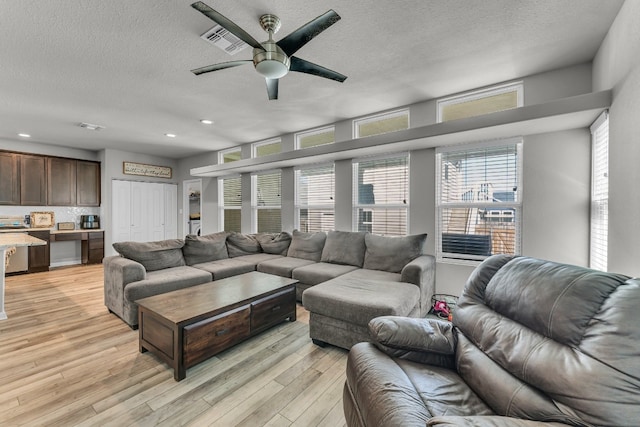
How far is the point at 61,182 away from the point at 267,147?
4628mm

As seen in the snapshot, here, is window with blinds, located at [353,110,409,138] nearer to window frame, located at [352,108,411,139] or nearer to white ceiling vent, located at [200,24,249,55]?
window frame, located at [352,108,411,139]

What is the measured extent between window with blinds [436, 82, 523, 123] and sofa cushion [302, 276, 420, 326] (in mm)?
2341

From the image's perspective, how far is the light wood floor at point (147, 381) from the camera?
1.68 meters


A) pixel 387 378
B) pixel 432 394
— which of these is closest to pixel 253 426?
pixel 387 378

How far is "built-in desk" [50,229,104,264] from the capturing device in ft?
19.5

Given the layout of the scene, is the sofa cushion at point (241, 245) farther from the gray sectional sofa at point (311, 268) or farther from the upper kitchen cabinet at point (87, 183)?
the upper kitchen cabinet at point (87, 183)

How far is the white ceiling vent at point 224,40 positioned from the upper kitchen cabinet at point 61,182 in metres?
6.06

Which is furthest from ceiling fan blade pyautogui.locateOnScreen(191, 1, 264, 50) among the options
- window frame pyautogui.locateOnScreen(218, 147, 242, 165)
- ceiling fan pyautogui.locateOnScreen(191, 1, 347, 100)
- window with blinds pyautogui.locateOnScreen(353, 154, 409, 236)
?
window frame pyautogui.locateOnScreen(218, 147, 242, 165)

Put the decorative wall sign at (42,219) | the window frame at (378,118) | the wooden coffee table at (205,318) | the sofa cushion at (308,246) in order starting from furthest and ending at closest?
1. the decorative wall sign at (42,219)
2. the sofa cushion at (308,246)
3. the window frame at (378,118)
4. the wooden coffee table at (205,318)

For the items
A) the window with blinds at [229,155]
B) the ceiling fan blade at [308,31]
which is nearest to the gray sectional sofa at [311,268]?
the ceiling fan blade at [308,31]

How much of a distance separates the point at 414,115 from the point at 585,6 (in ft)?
6.36

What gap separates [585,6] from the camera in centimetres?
194

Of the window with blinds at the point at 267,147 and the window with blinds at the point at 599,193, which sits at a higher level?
the window with blinds at the point at 267,147

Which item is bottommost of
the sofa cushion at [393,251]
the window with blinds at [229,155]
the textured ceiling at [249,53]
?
the sofa cushion at [393,251]
